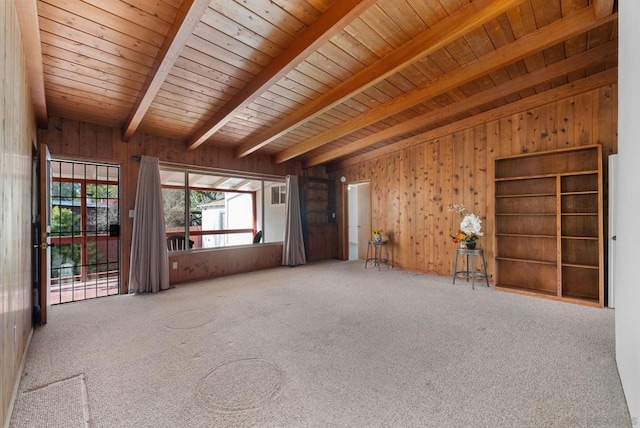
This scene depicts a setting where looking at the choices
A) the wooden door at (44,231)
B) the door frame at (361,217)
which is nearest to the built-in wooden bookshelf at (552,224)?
the door frame at (361,217)

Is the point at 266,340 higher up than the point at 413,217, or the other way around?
the point at 413,217

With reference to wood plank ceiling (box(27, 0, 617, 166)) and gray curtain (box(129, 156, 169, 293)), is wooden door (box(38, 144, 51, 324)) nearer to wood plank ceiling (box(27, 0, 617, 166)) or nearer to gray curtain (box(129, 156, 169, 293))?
wood plank ceiling (box(27, 0, 617, 166))

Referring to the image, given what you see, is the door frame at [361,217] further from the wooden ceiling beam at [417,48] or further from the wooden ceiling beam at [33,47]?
the wooden ceiling beam at [33,47]

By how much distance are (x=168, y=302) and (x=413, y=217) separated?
14.4 ft

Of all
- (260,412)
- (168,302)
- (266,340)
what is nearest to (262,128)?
(168,302)

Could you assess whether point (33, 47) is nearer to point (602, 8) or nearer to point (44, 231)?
point (44, 231)

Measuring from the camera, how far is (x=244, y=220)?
7.01 metres

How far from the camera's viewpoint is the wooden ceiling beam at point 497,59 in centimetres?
248

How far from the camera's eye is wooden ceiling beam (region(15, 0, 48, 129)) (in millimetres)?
1762

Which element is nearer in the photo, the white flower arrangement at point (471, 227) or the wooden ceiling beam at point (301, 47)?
the wooden ceiling beam at point (301, 47)

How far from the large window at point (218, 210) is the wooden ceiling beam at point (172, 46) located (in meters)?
2.04

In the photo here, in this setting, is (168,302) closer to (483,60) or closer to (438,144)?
(483,60)

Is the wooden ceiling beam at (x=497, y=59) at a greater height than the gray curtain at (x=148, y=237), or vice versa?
the wooden ceiling beam at (x=497, y=59)

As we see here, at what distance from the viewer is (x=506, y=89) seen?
3.66m
